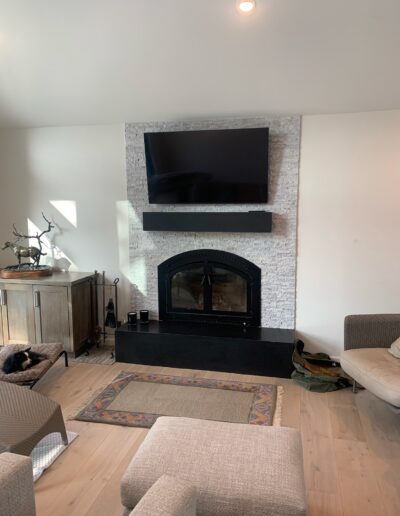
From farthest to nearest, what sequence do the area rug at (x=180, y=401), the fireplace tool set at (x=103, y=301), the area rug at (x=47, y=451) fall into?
the fireplace tool set at (x=103, y=301) < the area rug at (x=180, y=401) < the area rug at (x=47, y=451)

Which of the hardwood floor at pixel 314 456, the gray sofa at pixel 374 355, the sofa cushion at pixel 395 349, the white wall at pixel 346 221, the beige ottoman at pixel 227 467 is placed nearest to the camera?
the beige ottoman at pixel 227 467

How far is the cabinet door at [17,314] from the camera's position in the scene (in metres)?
3.97

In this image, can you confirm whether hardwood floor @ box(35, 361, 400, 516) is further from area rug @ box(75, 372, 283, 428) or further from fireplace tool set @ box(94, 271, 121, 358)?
fireplace tool set @ box(94, 271, 121, 358)

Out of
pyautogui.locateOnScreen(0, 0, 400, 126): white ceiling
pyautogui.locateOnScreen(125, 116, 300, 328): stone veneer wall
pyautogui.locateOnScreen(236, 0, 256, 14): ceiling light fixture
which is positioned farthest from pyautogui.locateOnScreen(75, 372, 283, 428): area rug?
pyautogui.locateOnScreen(236, 0, 256, 14): ceiling light fixture

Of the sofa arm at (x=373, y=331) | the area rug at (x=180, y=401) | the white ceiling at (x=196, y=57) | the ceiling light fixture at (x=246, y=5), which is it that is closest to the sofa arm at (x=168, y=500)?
the area rug at (x=180, y=401)

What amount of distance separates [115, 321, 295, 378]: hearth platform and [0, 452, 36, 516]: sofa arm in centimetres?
222

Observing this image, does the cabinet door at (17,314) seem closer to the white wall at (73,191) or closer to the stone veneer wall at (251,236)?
the white wall at (73,191)

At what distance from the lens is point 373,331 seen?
10.5ft

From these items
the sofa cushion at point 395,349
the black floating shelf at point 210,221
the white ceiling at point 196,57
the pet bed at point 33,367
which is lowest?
the pet bed at point 33,367

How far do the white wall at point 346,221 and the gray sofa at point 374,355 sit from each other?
525 mm

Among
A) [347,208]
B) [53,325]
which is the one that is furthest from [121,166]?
[347,208]

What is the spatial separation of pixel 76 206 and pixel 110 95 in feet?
3.94

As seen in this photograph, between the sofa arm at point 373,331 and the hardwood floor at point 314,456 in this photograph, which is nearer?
the hardwood floor at point 314,456

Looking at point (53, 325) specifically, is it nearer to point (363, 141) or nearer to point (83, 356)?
point (83, 356)
